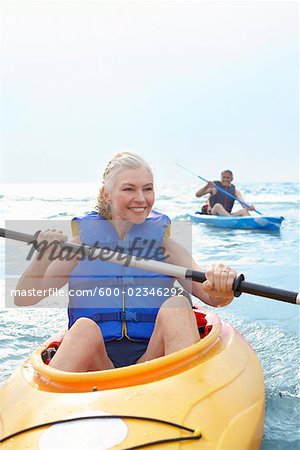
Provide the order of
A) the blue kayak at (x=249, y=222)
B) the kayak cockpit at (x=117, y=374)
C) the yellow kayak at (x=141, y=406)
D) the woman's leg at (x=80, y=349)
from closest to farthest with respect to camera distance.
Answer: the yellow kayak at (x=141, y=406)
the kayak cockpit at (x=117, y=374)
the woman's leg at (x=80, y=349)
the blue kayak at (x=249, y=222)

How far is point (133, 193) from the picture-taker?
211cm

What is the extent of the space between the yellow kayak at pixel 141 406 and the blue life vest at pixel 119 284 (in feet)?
0.90

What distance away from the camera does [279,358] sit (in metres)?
2.82

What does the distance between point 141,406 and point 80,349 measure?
37 centimetres

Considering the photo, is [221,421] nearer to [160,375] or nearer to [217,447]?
[217,447]

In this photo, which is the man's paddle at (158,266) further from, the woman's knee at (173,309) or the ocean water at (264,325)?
the ocean water at (264,325)

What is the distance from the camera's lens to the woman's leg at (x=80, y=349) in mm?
1772

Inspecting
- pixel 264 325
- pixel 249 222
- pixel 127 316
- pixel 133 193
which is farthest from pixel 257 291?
pixel 249 222

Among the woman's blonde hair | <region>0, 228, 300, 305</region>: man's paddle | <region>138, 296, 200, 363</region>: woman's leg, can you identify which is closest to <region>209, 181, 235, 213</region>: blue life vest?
the woman's blonde hair

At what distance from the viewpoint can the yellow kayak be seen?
1398mm

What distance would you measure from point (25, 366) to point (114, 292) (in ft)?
1.36

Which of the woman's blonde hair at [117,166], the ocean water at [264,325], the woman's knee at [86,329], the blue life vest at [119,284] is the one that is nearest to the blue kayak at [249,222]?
the ocean water at [264,325]

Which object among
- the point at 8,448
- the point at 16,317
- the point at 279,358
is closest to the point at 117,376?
the point at 8,448

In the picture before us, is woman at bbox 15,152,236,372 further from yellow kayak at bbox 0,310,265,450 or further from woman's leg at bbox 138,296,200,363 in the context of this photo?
yellow kayak at bbox 0,310,265,450
